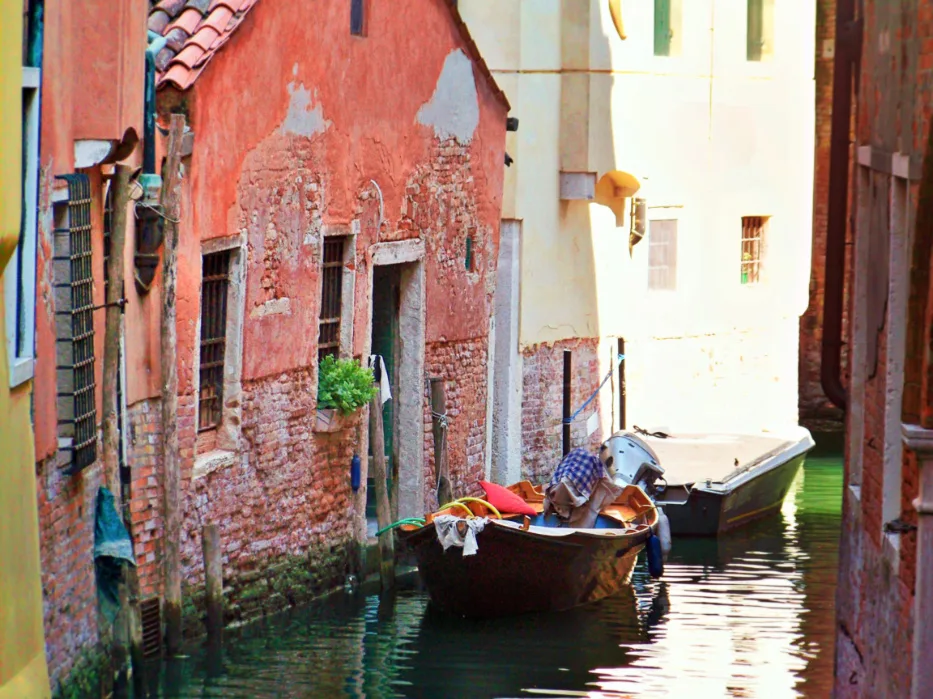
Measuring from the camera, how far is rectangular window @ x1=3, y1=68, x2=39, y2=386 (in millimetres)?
8164

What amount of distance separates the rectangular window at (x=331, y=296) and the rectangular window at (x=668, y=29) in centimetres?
727

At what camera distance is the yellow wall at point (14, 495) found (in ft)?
23.0

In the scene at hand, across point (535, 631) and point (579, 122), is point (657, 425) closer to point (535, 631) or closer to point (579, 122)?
point (579, 122)

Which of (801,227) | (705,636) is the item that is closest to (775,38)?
(801,227)

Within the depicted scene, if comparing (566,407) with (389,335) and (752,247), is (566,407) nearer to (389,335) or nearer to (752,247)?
(389,335)

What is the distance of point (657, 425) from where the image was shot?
21078mm

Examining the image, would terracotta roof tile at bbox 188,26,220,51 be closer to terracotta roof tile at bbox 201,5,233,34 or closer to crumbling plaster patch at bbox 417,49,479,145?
terracotta roof tile at bbox 201,5,233,34

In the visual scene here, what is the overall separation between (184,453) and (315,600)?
2179 millimetres

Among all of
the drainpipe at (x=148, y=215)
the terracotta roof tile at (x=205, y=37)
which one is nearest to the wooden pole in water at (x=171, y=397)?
the drainpipe at (x=148, y=215)

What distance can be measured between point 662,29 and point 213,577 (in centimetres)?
1056

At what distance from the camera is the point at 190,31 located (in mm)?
12148

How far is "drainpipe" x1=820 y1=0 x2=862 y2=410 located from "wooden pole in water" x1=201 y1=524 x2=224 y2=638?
11.9 ft

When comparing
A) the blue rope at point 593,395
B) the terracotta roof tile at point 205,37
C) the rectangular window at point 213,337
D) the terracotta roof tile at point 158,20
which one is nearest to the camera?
the terracotta roof tile at point 205,37

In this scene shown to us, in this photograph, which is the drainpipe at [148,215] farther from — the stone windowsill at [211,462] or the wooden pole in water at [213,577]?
the wooden pole in water at [213,577]
